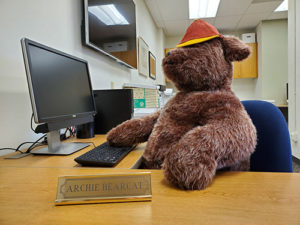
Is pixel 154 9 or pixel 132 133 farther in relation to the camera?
pixel 154 9

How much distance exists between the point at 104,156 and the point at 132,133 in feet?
0.60

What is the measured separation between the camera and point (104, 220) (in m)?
0.37

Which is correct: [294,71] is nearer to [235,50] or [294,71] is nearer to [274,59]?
[274,59]

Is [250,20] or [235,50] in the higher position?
[250,20]

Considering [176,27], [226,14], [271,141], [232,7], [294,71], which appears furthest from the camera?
[176,27]

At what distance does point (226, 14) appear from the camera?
149 inches

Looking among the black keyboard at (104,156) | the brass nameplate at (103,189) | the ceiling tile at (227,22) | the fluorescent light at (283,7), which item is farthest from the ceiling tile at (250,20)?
the brass nameplate at (103,189)

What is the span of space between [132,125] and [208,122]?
1.22 feet

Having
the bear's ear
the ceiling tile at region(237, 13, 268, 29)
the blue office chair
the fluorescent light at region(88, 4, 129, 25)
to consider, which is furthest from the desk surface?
the ceiling tile at region(237, 13, 268, 29)

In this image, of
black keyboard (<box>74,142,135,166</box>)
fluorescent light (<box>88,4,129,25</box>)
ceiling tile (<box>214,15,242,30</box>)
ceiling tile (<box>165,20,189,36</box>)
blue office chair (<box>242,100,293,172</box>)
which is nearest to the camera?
black keyboard (<box>74,142,135,166</box>)

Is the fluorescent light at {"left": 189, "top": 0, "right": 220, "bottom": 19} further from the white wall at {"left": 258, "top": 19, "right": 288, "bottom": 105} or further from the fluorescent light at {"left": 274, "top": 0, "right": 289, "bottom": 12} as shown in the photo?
the white wall at {"left": 258, "top": 19, "right": 288, "bottom": 105}

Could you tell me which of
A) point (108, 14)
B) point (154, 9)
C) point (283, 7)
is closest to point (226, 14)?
point (283, 7)

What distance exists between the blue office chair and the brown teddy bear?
0.22 meters

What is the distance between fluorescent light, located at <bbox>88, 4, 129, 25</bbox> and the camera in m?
1.52
